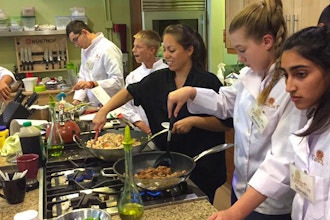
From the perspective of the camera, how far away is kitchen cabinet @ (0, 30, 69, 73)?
4.91 metres

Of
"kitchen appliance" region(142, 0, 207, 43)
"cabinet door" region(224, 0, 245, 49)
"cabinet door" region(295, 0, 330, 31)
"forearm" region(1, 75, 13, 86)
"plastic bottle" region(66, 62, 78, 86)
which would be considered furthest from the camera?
"plastic bottle" region(66, 62, 78, 86)

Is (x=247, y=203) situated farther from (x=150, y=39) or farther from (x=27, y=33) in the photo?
(x=27, y=33)

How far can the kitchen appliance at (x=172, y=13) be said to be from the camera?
4.25 m

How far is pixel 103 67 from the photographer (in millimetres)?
3604

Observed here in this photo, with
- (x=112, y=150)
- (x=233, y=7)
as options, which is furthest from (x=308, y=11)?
(x=112, y=150)

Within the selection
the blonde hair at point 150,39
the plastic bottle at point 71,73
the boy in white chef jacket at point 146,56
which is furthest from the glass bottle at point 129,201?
the plastic bottle at point 71,73

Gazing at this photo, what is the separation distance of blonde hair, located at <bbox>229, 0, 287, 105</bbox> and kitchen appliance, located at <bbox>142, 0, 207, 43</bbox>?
9.74 feet

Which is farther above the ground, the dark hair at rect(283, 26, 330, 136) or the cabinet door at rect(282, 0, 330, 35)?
the cabinet door at rect(282, 0, 330, 35)

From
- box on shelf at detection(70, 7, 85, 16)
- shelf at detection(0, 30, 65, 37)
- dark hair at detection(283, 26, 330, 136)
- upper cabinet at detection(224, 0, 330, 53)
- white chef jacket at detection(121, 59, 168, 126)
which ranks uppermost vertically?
box on shelf at detection(70, 7, 85, 16)

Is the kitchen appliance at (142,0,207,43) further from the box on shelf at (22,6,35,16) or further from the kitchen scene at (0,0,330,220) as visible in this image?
the box on shelf at (22,6,35,16)

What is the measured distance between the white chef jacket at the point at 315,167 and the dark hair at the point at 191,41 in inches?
33.8

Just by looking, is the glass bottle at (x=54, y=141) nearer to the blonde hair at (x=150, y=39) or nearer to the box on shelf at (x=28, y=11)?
the blonde hair at (x=150, y=39)

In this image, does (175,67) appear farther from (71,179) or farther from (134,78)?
(134,78)

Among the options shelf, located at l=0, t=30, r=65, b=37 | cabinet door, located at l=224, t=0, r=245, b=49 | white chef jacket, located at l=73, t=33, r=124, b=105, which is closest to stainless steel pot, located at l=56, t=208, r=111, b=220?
white chef jacket, located at l=73, t=33, r=124, b=105
